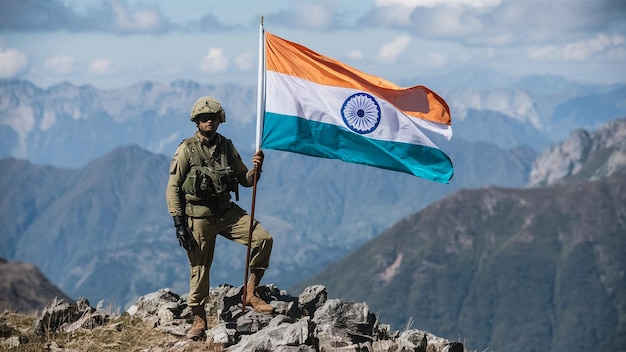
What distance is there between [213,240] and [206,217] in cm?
59

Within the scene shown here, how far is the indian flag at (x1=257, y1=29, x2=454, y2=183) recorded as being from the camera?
64.8 ft

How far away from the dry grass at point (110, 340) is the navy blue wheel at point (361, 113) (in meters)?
6.05

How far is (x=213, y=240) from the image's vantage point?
63.4ft

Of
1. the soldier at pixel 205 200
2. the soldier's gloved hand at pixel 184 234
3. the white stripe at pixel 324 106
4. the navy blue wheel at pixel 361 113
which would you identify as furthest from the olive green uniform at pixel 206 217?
the navy blue wheel at pixel 361 113

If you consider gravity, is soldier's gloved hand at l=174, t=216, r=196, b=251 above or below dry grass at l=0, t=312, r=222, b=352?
above

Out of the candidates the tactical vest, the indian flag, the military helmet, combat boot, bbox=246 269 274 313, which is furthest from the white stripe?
combat boot, bbox=246 269 274 313

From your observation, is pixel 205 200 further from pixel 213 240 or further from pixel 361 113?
pixel 361 113

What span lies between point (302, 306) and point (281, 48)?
6435 millimetres

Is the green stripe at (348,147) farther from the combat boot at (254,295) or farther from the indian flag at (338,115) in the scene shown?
the combat boot at (254,295)

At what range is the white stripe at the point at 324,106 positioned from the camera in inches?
778

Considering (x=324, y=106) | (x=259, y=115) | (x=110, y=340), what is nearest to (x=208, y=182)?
(x=259, y=115)

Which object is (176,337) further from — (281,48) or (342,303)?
(281,48)

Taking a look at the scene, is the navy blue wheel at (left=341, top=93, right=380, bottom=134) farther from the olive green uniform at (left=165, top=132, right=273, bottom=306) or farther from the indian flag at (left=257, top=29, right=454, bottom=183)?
the olive green uniform at (left=165, top=132, right=273, bottom=306)

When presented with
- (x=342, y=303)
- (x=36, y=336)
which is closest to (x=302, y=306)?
(x=342, y=303)
